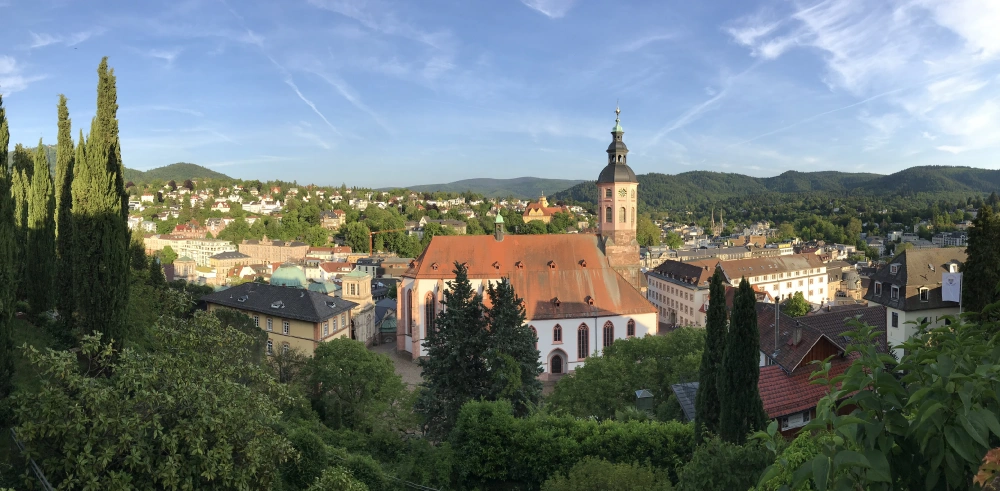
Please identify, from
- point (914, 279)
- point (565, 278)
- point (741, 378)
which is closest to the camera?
point (741, 378)

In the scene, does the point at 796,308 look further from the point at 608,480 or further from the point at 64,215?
the point at 64,215

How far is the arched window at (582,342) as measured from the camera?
37562 millimetres

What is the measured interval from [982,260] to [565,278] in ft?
72.8

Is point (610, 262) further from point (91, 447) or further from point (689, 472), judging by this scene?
point (91, 447)

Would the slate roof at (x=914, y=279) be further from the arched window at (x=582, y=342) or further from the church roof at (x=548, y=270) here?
the arched window at (x=582, y=342)

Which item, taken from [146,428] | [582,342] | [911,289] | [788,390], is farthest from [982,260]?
[146,428]

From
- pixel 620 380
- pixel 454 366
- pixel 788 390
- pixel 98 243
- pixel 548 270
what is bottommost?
pixel 620 380

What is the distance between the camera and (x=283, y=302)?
36344mm

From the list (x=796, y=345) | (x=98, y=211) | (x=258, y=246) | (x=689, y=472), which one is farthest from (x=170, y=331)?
(x=258, y=246)

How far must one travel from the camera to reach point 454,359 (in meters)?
23.4

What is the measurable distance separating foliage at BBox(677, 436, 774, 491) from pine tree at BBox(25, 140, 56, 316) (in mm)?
20793

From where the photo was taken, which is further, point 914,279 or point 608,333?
point 608,333

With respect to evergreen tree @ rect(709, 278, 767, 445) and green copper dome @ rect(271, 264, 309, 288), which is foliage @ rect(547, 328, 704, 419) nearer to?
evergreen tree @ rect(709, 278, 767, 445)

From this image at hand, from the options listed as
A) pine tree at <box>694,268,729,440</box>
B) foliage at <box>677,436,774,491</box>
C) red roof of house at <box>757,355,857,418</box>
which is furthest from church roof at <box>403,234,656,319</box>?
foliage at <box>677,436,774,491</box>
